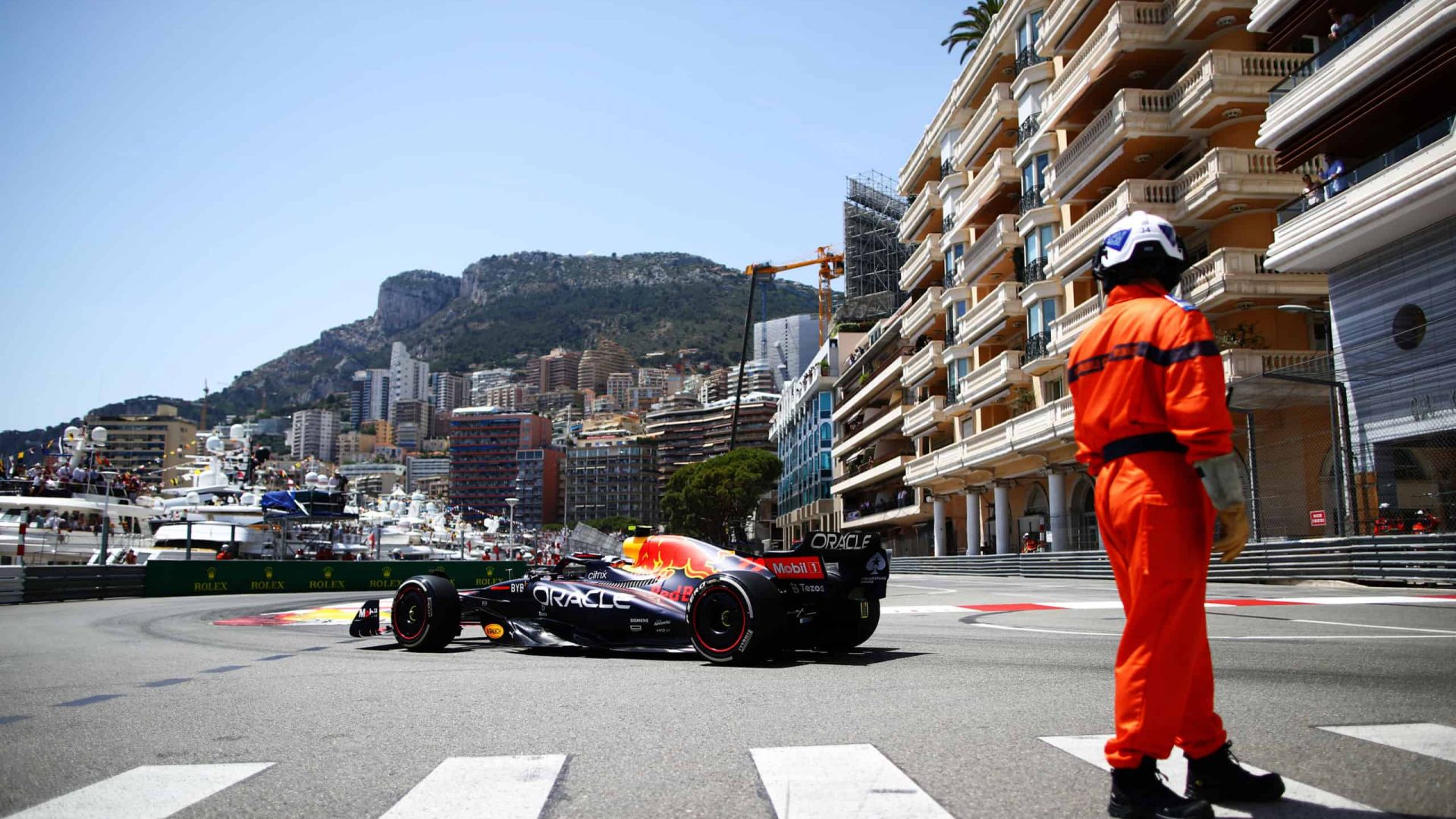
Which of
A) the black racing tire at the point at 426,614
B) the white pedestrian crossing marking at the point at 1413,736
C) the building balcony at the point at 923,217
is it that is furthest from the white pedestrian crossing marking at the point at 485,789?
the building balcony at the point at 923,217

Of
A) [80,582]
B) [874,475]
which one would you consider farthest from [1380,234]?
[874,475]

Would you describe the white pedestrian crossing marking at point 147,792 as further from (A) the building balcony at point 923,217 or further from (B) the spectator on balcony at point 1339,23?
(A) the building balcony at point 923,217

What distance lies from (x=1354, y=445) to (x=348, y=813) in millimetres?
21516

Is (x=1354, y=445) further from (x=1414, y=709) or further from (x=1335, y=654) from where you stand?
(x=1414, y=709)

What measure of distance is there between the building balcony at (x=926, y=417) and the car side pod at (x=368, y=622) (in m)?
40.8

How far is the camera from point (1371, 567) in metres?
18.5

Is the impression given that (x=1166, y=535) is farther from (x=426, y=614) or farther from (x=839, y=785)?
(x=426, y=614)

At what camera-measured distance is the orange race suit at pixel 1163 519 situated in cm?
328

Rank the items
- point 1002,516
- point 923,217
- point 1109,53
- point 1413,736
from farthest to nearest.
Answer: point 923,217
point 1002,516
point 1109,53
point 1413,736

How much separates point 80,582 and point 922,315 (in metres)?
39.3

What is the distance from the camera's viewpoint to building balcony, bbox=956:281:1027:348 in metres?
40.1

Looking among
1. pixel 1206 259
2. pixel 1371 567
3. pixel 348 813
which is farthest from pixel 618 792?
pixel 1206 259

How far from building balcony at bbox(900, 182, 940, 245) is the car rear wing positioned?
4507cm

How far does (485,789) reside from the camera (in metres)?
3.88
